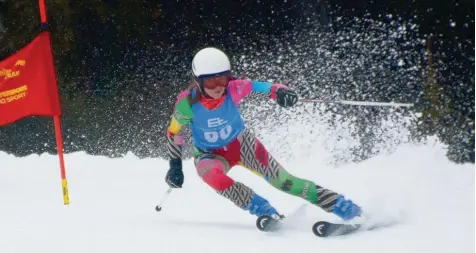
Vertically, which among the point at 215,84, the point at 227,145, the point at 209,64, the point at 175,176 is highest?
the point at 209,64

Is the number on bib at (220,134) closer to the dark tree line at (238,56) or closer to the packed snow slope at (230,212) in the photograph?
the packed snow slope at (230,212)

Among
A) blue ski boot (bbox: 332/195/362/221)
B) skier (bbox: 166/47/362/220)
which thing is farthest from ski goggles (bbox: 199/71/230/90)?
blue ski boot (bbox: 332/195/362/221)

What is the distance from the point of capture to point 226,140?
4.37 meters

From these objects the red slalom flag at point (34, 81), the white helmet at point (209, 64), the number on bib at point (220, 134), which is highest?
the red slalom flag at point (34, 81)

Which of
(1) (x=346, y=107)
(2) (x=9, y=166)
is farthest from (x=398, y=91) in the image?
(2) (x=9, y=166)

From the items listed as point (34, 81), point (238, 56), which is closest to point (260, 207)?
point (34, 81)

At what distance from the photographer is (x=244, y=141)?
439 cm

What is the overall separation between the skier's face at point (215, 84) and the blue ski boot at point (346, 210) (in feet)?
3.25

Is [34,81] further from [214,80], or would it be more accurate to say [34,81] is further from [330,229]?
[330,229]

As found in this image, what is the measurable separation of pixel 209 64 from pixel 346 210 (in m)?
1.19

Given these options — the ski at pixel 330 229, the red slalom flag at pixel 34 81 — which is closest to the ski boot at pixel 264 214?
the ski at pixel 330 229

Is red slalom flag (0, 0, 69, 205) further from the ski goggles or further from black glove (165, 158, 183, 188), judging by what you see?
the ski goggles

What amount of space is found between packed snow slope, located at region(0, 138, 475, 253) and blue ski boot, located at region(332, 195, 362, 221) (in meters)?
0.17

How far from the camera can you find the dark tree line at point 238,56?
6.78 m
